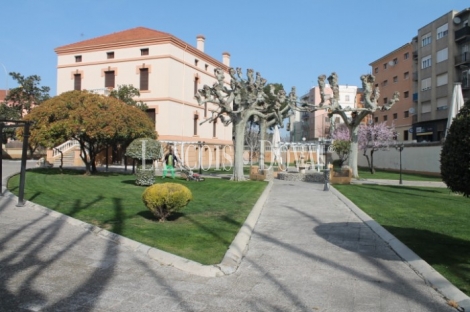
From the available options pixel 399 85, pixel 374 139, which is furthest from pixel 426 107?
pixel 374 139

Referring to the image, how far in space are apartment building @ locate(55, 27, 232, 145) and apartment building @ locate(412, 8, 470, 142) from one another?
24120 mm

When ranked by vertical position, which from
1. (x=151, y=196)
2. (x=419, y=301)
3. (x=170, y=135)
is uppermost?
(x=170, y=135)

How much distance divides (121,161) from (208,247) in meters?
29.9

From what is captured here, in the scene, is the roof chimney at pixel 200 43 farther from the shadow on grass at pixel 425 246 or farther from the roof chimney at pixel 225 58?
the shadow on grass at pixel 425 246

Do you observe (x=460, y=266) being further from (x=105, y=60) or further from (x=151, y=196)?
(x=105, y=60)

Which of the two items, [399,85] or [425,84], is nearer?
[425,84]

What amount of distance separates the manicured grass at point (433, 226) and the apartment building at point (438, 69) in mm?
30084

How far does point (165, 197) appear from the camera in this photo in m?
7.51

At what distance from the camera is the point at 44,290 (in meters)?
4.01

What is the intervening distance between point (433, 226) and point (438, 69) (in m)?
40.0

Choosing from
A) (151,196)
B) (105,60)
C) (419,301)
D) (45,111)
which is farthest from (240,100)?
(105,60)

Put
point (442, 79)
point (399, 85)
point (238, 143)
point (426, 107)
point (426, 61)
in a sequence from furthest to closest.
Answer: point (399, 85)
point (426, 107)
point (426, 61)
point (442, 79)
point (238, 143)

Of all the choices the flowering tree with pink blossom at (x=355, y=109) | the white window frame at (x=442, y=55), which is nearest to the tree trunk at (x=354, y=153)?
the flowering tree with pink blossom at (x=355, y=109)

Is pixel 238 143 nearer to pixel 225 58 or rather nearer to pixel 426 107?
pixel 225 58
